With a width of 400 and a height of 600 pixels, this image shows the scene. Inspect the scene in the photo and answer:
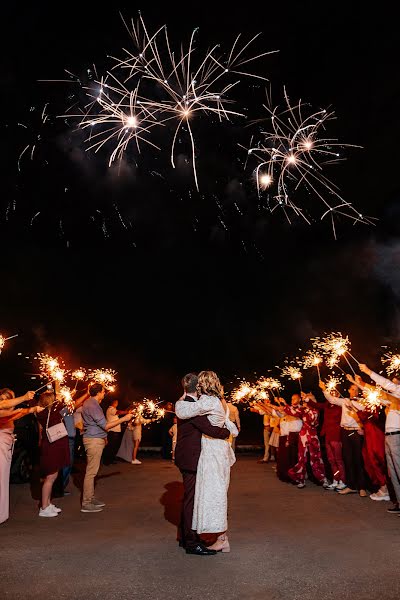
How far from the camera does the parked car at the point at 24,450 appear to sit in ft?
35.1

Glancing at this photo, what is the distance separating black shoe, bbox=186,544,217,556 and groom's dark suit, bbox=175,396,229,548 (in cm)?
18

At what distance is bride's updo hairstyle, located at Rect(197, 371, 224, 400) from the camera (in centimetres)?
569

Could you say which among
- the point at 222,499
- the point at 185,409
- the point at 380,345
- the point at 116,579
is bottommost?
the point at 116,579

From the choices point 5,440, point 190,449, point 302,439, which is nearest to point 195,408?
point 190,449

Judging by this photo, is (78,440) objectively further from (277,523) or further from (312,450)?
(277,523)

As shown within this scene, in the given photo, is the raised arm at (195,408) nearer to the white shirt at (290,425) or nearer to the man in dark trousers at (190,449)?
the man in dark trousers at (190,449)

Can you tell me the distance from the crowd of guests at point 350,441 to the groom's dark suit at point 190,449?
2.84 m

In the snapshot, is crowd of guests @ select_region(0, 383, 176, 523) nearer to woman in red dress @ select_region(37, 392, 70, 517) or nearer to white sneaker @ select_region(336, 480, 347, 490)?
woman in red dress @ select_region(37, 392, 70, 517)

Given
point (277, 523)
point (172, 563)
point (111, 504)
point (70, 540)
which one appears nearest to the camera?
point (172, 563)

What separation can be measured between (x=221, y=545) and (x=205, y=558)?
0.28 meters

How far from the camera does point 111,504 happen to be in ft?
27.4

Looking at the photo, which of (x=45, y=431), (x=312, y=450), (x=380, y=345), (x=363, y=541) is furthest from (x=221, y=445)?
(x=380, y=345)

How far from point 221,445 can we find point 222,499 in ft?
1.92

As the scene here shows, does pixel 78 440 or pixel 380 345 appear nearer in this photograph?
pixel 78 440
